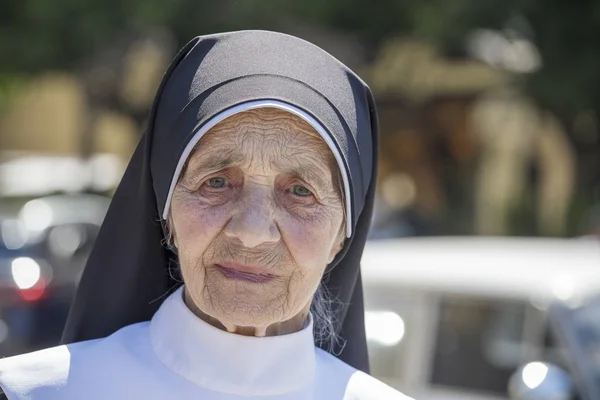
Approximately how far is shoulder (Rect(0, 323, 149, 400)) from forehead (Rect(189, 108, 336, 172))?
1.33 ft

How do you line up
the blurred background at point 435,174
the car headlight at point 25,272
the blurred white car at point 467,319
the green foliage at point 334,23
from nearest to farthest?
the blurred white car at point 467,319 < the blurred background at point 435,174 < the car headlight at point 25,272 < the green foliage at point 334,23

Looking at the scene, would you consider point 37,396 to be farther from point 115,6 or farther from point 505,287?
point 115,6

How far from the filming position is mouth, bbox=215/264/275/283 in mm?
2057

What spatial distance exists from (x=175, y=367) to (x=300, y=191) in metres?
0.41

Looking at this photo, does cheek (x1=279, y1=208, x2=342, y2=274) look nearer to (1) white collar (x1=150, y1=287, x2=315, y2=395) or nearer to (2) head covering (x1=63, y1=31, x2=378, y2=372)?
(2) head covering (x1=63, y1=31, x2=378, y2=372)

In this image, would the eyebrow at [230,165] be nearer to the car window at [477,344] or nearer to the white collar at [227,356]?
the white collar at [227,356]

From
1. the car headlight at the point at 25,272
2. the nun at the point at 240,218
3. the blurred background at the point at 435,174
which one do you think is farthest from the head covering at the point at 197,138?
the car headlight at the point at 25,272

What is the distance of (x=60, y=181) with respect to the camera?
19.9 metres

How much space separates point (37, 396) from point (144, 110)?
15655 millimetres

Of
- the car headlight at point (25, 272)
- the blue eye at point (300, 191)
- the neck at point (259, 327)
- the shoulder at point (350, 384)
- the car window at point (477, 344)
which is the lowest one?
the shoulder at point (350, 384)

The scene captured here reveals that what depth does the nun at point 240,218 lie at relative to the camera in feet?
6.68

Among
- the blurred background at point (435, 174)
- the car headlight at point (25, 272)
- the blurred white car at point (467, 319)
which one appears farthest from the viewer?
the car headlight at point (25, 272)

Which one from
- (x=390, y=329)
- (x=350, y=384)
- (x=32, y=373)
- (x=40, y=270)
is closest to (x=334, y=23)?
(x=40, y=270)

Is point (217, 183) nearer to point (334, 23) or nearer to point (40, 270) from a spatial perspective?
point (40, 270)
